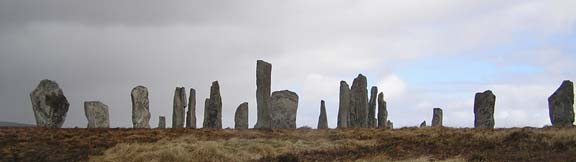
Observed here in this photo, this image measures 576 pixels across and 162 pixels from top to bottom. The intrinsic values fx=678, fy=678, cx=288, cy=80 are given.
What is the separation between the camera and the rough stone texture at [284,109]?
4094cm

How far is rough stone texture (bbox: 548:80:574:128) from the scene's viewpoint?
3775 centimetres

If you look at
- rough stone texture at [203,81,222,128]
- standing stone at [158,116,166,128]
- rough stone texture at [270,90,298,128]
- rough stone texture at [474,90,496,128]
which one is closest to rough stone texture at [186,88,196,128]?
rough stone texture at [203,81,222,128]

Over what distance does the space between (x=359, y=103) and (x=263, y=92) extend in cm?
837

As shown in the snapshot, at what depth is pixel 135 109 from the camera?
4325 cm

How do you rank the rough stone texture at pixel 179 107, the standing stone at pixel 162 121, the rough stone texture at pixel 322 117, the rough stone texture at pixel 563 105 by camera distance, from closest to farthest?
1. the rough stone texture at pixel 563 105
2. the rough stone texture at pixel 179 107
3. the rough stone texture at pixel 322 117
4. the standing stone at pixel 162 121

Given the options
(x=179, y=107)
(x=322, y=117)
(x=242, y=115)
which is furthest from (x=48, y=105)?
(x=322, y=117)

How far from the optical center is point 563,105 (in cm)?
3781

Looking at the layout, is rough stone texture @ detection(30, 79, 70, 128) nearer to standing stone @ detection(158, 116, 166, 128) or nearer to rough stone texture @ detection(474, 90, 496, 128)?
standing stone @ detection(158, 116, 166, 128)

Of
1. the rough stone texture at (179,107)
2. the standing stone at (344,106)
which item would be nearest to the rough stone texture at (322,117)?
the standing stone at (344,106)

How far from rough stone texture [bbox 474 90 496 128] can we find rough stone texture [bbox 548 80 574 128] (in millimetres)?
3372

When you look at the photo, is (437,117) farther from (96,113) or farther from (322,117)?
(96,113)

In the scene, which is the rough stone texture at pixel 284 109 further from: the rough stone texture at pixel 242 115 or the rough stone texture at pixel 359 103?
the rough stone texture at pixel 359 103

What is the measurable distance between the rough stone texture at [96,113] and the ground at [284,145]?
839 cm

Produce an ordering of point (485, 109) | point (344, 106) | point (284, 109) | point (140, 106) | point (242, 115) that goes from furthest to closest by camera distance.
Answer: point (344, 106) < point (140, 106) < point (242, 115) < point (284, 109) < point (485, 109)
